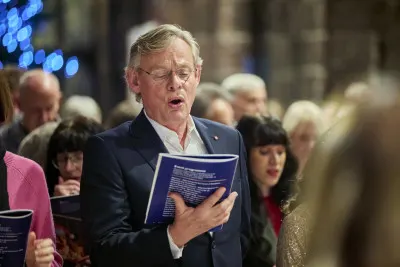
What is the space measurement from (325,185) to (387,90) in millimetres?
170

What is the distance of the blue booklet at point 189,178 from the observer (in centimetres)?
357

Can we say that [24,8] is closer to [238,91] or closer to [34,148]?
[238,91]

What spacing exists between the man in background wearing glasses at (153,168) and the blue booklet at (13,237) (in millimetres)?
254

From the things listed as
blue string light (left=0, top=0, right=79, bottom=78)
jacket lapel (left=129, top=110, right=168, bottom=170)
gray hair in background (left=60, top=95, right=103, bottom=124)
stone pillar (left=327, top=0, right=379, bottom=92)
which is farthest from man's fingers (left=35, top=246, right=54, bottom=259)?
stone pillar (left=327, top=0, right=379, bottom=92)

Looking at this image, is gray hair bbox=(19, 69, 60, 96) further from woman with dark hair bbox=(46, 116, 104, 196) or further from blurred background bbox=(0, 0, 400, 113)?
blurred background bbox=(0, 0, 400, 113)

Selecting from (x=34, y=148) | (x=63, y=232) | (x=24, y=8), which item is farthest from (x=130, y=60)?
(x=24, y=8)

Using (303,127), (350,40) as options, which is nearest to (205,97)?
(303,127)

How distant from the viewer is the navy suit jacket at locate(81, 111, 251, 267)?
3.80 m

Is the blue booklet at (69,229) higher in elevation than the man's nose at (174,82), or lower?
lower

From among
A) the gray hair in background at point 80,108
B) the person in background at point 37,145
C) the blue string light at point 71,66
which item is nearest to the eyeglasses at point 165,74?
the person in background at point 37,145

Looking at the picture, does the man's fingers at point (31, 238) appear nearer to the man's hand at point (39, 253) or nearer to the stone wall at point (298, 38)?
the man's hand at point (39, 253)

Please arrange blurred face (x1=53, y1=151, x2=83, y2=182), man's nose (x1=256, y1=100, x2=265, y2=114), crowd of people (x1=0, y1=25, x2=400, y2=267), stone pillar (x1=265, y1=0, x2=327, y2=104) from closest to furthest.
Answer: crowd of people (x1=0, y1=25, x2=400, y2=267), blurred face (x1=53, y1=151, x2=83, y2=182), man's nose (x1=256, y1=100, x2=265, y2=114), stone pillar (x1=265, y1=0, x2=327, y2=104)

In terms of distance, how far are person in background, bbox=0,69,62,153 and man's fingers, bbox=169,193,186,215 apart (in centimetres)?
401

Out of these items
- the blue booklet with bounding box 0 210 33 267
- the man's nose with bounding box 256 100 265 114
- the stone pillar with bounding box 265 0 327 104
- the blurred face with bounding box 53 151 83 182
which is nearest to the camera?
the blue booklet with bounding box 0 210 33 267
